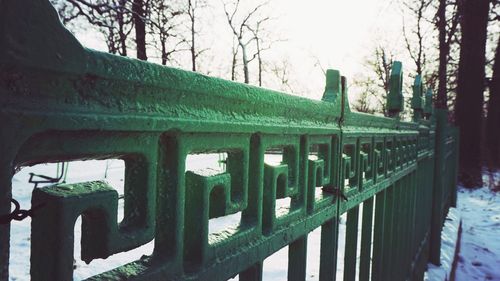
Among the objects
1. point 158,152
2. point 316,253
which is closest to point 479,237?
point 316,253

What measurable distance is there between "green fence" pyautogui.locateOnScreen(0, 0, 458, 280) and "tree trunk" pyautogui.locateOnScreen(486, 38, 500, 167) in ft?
44.5

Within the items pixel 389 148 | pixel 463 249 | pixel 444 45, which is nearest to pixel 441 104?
pixel 444 45

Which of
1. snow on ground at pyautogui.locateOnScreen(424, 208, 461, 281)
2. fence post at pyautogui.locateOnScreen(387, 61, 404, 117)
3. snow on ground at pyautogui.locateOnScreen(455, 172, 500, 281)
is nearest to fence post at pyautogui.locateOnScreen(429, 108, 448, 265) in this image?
snow on ground at pyautogui.locateOnScreen(424, 208, 461, 281)

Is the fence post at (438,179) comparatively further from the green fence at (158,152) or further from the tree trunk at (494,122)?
the tree trunk at (494,122)

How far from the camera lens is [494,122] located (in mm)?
13250

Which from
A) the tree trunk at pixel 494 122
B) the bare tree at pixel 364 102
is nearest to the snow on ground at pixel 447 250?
the tree trunk at pixel 494 122

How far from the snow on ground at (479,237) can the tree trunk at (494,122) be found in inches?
210

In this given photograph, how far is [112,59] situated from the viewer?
45 cm

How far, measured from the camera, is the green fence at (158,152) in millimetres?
376

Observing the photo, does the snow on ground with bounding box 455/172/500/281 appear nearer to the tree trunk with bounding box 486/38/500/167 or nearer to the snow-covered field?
the snow-covered field

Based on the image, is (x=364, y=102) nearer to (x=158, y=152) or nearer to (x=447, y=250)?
(x=447, y=250)

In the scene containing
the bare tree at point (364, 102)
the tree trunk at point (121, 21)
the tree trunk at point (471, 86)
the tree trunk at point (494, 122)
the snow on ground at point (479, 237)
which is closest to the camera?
the snow on ground at point (479, 237)

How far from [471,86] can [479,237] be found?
5430mm

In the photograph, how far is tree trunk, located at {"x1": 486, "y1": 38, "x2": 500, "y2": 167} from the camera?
12.5m
